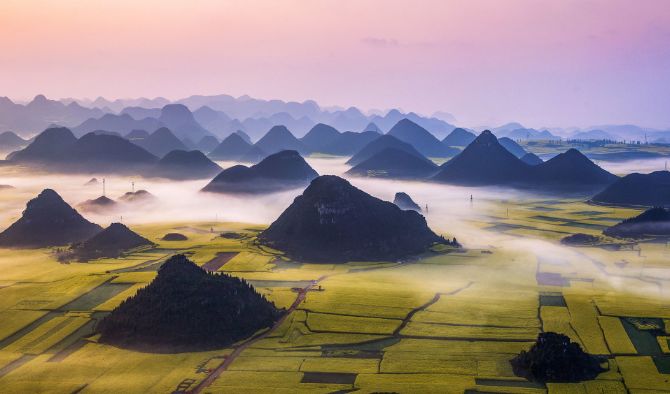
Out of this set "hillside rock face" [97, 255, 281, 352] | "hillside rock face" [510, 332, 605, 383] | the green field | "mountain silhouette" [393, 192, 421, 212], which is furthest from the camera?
"mountain silhouette" [393, 192, 421, 212]

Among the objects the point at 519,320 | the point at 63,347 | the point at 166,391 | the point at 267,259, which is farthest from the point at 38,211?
the point at 519,320

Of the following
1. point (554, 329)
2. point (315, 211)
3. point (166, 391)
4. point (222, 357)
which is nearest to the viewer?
point (166, 391)

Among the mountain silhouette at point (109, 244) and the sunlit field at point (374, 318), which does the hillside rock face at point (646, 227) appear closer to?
the sunlit field at point (374, 318)

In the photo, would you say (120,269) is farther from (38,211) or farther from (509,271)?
(509,271)

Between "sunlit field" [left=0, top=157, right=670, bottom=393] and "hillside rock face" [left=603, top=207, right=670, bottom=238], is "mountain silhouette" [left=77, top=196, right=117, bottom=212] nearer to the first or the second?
"sunlit field" [left=0, top=157, right=670, bottom=393]

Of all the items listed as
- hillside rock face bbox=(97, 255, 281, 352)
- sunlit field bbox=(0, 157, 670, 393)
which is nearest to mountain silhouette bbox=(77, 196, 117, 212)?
sunlit field bbox=(0, 157, 670, 393)

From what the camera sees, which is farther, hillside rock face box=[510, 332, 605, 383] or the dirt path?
hillside rock face box=[510, 332, 605, 383]

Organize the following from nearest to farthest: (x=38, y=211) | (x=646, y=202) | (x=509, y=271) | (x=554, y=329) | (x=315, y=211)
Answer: (x=554, y=329) < (x=509, y=271) < (x=315, y=211) < (x=38, y=211) < (x=646, y=202)
